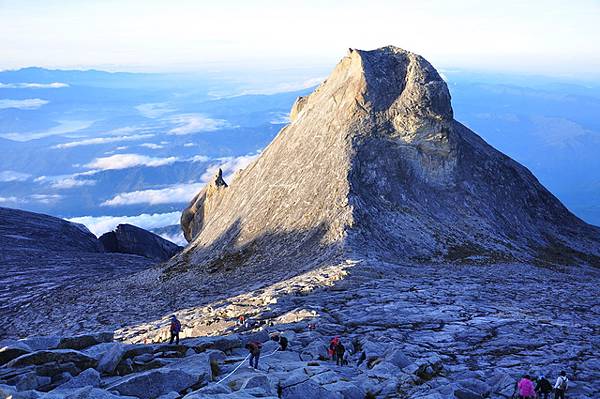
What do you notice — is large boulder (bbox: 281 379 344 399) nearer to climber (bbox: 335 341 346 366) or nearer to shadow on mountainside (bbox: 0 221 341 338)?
climber (bbox: 335 341 346 366)

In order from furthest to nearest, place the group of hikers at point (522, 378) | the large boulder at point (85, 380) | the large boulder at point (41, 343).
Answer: the large boulder at point (41, 343) < the group of hikers at point (522, 378) < the large boulder at point (85, 380)

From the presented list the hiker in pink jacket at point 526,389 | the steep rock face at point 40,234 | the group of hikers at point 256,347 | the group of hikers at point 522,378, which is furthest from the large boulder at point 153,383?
→ the steep rock face at point 40,234

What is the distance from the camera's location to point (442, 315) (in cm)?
3675

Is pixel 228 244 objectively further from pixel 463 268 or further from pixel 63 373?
pixel 63 373

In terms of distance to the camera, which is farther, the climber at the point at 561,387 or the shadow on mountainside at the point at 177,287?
the shadow on mountainside at the point at 177,287

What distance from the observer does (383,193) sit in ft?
208

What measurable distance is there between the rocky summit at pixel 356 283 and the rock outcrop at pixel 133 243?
15.5 metres

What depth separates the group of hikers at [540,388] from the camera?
2333 cm

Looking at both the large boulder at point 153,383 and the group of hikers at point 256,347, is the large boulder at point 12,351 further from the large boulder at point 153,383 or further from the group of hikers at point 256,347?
the group of hikers at point 256,347

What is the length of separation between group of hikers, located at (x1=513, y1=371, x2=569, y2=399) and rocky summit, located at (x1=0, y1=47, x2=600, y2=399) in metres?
1.20

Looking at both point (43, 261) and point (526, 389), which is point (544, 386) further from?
point (43, 261)

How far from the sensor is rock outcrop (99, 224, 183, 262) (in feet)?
350

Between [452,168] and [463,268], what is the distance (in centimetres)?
2181

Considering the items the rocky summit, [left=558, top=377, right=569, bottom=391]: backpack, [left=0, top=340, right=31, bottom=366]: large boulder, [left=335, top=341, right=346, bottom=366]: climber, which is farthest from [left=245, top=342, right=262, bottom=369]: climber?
[left=558, top=377, right=569, bottom=391]: backpack
